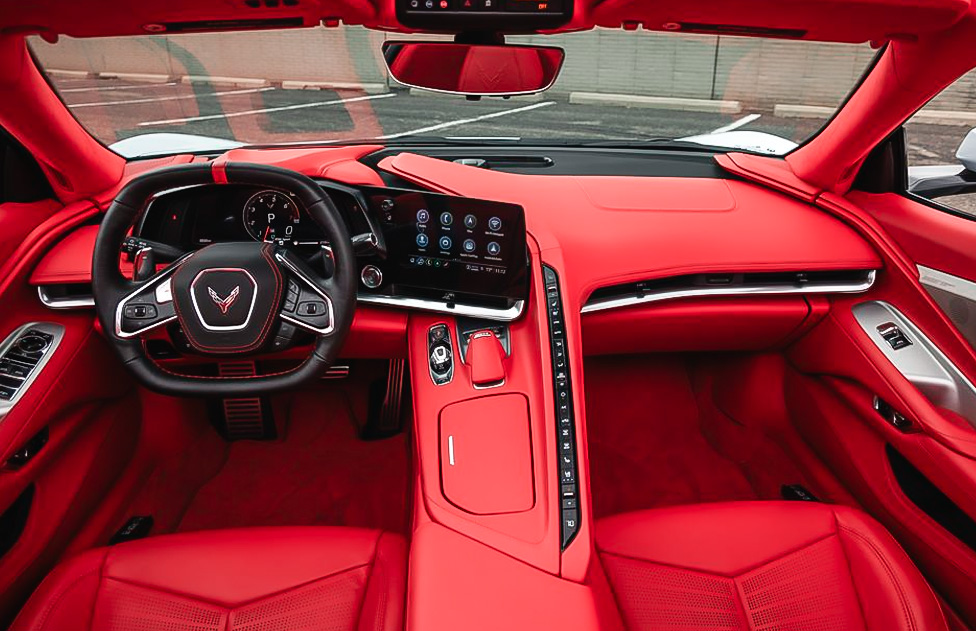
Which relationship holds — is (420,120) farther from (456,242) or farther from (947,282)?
(947,282)

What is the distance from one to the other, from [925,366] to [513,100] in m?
1.51

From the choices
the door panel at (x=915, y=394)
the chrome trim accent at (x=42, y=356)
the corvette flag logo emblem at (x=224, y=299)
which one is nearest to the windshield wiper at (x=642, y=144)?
the door panel at (x=915, y=394)

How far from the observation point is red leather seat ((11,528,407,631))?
1.44 m

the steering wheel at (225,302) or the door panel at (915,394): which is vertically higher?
the steering wheel at (225,302)

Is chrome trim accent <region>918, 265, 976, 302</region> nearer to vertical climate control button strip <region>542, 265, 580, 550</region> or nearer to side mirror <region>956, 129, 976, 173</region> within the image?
side mirror <region>956, 129, 976, 173</region>

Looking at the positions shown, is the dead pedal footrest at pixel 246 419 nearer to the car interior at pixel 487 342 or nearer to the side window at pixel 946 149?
the car interior at pixel 487 342

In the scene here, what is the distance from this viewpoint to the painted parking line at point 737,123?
2824 mm

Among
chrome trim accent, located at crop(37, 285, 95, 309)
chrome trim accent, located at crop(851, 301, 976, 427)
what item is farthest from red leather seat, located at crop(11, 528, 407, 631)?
chrome trim accent, located at crop(851, 301, 976, 427)

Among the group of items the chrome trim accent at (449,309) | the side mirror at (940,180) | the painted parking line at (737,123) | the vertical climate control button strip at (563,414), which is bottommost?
the vertical climate control button strip at (563,414)

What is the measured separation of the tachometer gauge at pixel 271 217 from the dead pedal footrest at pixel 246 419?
2.88ft

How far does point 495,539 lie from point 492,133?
1793mm

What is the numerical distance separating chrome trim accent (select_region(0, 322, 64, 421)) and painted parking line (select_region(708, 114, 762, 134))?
2.46 m

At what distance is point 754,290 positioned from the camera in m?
2.31

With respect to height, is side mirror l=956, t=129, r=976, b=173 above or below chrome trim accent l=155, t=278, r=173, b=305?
above
